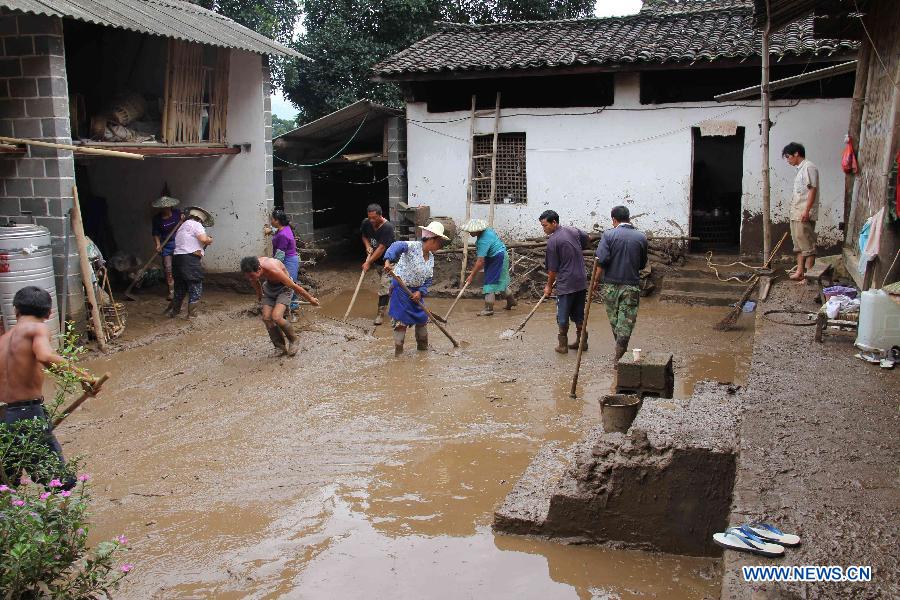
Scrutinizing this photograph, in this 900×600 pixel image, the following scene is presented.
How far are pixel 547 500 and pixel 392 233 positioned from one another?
273 inches

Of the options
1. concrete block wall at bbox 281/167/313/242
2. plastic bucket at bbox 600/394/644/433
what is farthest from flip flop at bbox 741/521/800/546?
concrete block wall at bbox 281/167/313/242

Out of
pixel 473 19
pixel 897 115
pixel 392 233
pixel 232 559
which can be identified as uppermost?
pixel 473 19

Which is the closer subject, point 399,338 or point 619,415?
point 619,415

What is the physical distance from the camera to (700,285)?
42.1 ft

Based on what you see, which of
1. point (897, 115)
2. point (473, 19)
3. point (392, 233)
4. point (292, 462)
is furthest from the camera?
point (473, 19)

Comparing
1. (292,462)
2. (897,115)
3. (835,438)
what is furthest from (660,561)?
(897,115)

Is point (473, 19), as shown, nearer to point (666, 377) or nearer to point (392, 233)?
point (392, 233)

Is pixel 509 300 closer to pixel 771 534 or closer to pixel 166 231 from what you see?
pixel 166 231

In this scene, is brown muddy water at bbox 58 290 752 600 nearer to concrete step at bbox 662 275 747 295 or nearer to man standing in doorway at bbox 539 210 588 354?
man standing in doorway at bbox 539 210 588 354

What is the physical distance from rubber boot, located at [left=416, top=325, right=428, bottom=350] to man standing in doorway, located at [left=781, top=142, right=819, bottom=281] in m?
4.70

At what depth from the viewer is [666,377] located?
21.5 feet

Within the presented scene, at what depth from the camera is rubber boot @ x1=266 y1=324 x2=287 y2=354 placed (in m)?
9.62

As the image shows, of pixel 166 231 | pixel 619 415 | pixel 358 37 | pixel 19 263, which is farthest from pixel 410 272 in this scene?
Result: pixel 358 37

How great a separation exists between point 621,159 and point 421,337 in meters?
6.20
